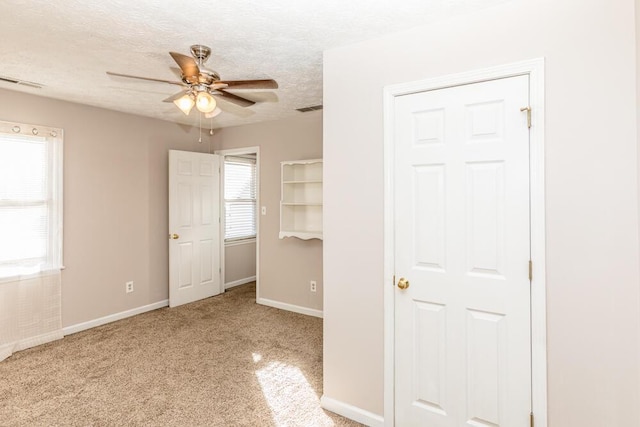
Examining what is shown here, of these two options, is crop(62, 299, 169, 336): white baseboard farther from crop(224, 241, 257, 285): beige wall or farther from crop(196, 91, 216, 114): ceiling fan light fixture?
crop(196, 91, 216, 114): ceiling fan light fixture

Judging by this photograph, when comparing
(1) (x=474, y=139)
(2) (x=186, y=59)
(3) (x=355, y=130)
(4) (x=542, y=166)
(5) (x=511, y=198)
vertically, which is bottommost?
(5) (x=511, y=198)

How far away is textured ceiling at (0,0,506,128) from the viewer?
1892 mm

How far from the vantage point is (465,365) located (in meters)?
1.99

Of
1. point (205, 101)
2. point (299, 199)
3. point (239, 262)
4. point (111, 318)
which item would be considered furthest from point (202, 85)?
point (239, 262)

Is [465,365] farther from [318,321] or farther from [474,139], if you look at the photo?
[318,321]

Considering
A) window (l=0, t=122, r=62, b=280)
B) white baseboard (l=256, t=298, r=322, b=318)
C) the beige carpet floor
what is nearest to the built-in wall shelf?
white baseboard (l=256, t=298, r=322, b=318)

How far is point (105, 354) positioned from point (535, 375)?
11.3ft

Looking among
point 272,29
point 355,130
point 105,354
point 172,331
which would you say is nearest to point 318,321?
point 172,331

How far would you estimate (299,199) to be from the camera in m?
4.55

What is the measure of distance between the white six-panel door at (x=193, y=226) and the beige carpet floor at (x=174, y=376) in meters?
0.74

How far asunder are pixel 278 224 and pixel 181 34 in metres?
2.82

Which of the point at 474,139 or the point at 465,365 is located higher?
the point at 474,139

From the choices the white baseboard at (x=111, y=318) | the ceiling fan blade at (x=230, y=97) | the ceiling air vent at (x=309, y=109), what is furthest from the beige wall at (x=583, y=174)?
the white baseboard at (x=111, y=318)

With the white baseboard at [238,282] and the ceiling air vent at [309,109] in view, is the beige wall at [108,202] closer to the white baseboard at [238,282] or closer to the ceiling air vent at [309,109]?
the white baseboard at [238,282]
